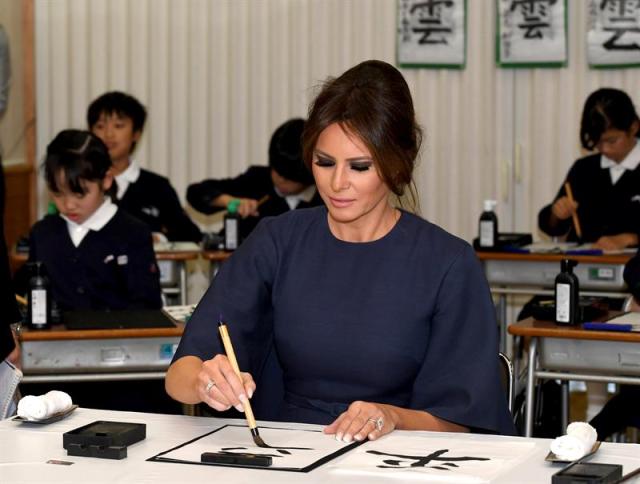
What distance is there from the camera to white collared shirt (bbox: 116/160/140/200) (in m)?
6.25

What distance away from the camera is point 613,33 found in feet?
22.0

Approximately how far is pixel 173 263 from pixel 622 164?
2.18 meters

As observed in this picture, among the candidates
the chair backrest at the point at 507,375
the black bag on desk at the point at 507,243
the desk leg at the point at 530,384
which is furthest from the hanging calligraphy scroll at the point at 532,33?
the chair backrest at the point at 507,375

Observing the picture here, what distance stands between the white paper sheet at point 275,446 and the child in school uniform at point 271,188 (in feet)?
10.8

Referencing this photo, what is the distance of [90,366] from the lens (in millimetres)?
3770

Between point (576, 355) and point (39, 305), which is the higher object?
point (39, 305)

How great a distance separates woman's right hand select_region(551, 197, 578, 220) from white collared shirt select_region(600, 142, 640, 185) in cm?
23

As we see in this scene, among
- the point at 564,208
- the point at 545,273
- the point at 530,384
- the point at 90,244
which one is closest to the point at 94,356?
the point at 90,244

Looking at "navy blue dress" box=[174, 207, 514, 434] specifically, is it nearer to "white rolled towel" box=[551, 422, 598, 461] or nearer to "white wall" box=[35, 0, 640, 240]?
"white rolled towel" box=[551, 422, 598, 461]

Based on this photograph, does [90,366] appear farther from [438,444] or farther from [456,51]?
[456,51]

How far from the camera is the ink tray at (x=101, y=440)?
6.51 feet

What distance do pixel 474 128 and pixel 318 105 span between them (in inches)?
183

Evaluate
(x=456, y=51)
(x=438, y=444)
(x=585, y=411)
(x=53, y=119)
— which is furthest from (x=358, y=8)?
(x=438, y=444)

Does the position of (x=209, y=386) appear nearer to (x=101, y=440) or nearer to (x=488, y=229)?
(x=101, y=440)
